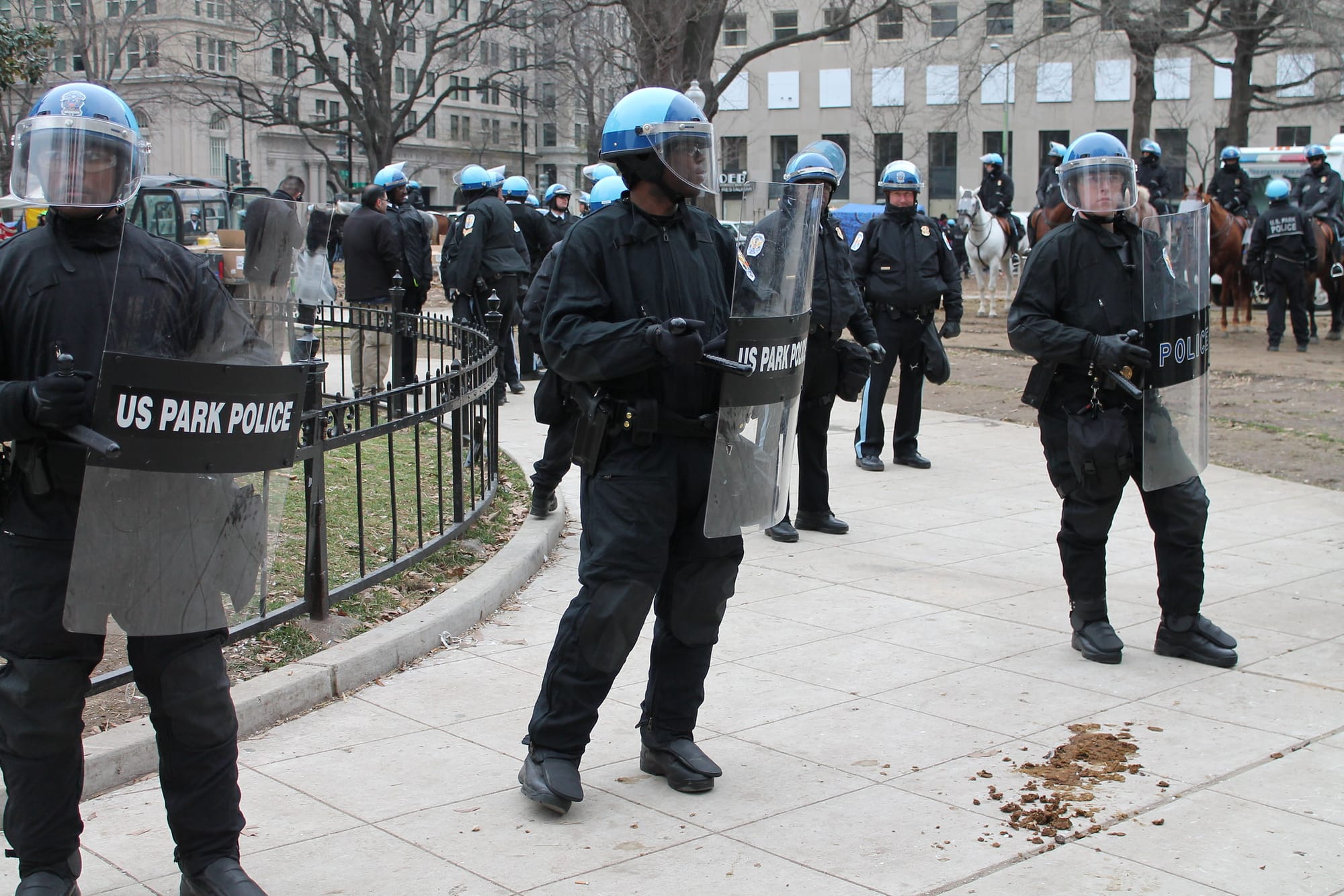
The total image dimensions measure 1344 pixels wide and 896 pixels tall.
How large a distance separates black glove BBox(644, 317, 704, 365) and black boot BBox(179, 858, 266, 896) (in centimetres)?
162

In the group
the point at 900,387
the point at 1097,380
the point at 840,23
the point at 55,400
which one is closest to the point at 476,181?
the point at 900,387

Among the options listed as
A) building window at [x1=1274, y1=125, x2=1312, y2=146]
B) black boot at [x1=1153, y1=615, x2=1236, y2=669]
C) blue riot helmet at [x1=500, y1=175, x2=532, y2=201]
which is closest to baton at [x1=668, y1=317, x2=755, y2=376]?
black boot at [x1=1153, y1=615, x2=1236, y2=669]

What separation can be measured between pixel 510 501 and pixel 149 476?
524cm

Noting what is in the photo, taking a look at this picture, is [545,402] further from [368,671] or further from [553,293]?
[368,671]

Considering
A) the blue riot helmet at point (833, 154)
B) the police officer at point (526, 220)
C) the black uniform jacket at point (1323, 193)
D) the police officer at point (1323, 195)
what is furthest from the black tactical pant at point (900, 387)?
the black uniform jacket at point (1323, 193)

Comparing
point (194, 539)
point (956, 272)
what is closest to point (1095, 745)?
point (194, 539)

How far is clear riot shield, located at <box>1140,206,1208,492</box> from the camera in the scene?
5324 mm

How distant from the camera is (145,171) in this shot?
11.1 feet

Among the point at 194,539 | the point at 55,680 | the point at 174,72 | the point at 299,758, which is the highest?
the point at 174,72

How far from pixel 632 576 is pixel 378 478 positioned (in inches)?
200

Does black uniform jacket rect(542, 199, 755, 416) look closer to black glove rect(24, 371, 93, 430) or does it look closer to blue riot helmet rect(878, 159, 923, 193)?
black glove rect(24, 371, 93, 430)

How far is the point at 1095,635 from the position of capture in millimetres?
5512

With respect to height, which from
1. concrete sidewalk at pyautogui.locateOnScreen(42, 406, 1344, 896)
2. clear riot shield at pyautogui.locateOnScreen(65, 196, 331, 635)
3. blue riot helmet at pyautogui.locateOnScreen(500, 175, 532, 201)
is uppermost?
blue riot helmet at pyautogui.locateOnScreen(500, 175, 532, 201)

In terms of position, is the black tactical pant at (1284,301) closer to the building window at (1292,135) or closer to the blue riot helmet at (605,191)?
the blue riot helmet at (605,191)
